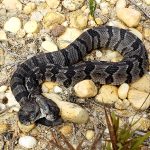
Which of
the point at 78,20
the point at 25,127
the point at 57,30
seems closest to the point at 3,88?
the point at 25,127

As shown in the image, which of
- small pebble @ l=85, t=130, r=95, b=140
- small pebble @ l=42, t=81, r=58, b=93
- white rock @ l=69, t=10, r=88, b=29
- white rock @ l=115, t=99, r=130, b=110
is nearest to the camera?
small pebble @ l=85, t=130, r=95, b=140

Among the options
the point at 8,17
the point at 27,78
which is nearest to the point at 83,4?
the point at 8,17

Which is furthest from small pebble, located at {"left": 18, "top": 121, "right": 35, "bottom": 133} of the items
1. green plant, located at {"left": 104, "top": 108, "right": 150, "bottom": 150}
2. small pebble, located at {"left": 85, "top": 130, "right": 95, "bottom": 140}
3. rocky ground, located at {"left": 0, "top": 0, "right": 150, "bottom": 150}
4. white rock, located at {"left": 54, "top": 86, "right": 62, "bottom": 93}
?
green plant, located at {"left": 104, "top": 108, "right": 150, "bottom": 150}

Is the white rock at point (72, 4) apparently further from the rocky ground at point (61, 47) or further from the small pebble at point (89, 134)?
the small pebble at point (89, 134)

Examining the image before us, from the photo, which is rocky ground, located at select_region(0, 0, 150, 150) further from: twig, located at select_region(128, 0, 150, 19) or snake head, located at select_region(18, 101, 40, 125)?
snake head, located at select_region(18, 101, 40, 125)

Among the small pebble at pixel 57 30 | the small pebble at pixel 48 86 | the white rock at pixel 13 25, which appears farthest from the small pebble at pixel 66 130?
Answer: the white rock at pixel 13 25
